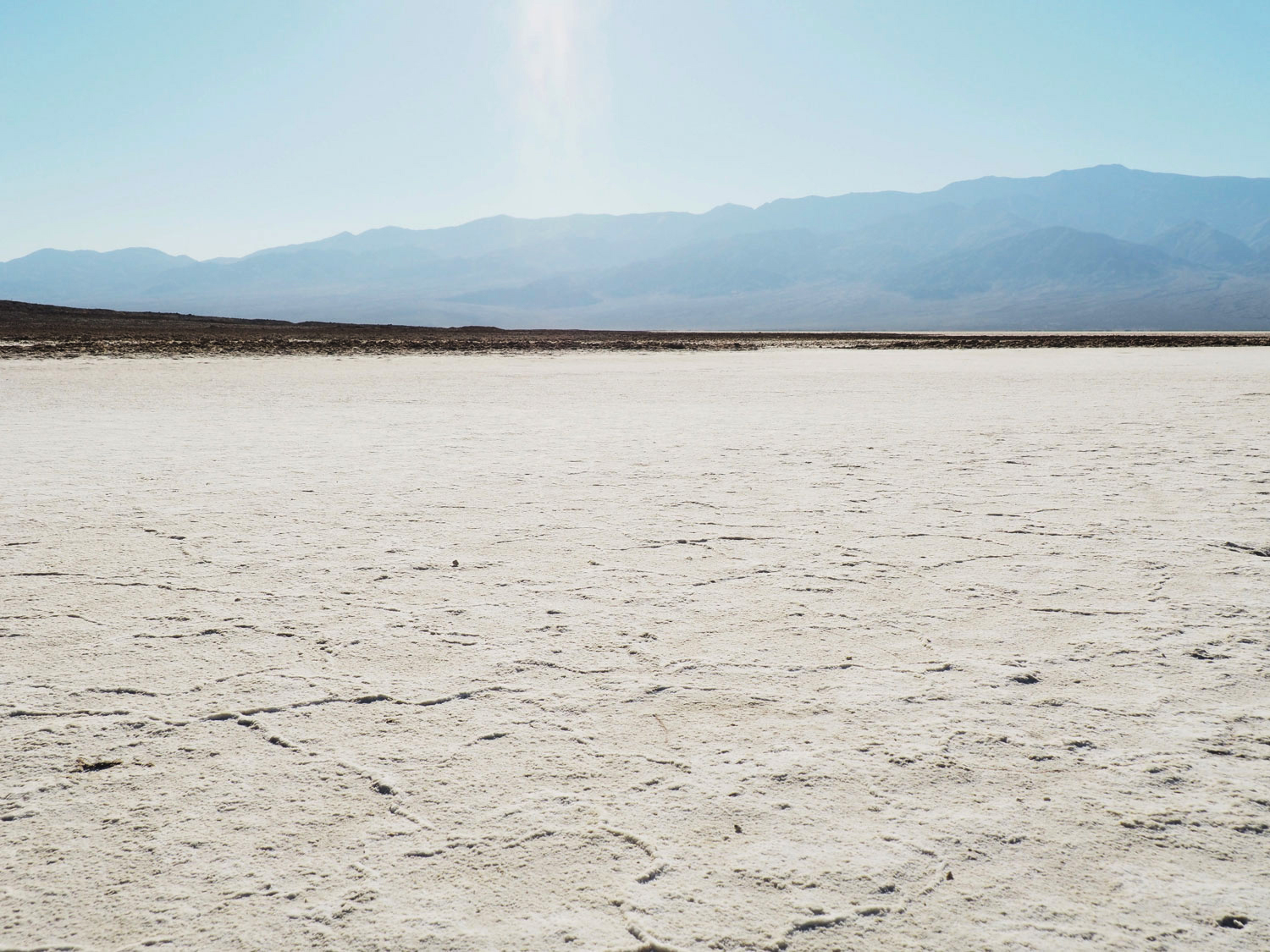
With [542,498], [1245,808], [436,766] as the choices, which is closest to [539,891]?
[436,766]

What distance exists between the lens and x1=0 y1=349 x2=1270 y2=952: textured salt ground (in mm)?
1496

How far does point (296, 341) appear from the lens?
998 inches

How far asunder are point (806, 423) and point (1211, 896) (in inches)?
276

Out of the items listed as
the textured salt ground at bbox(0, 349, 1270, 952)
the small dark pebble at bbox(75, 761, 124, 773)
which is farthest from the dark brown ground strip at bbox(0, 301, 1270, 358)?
the small dark pebble at bbox(75, 761, 124, 773)

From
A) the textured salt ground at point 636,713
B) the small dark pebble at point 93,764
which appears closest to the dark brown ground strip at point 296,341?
the textured salt ground at point 636,713

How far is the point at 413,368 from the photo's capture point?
17297 millimetres

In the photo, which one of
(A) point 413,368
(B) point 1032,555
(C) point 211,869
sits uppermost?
(A) point 413,368

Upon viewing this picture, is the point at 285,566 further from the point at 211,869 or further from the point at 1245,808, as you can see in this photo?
the point at 1245,808

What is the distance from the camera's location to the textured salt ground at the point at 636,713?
1496mm

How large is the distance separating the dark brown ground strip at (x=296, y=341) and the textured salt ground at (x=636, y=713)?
58.7 feet

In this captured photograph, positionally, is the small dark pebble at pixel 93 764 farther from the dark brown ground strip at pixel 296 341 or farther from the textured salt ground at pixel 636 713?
the dark brown ground strip at pixel 296 341

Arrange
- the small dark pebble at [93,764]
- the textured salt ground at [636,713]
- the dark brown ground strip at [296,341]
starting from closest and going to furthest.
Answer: the textured salt ground at [636,713], the small dark pebble at [93,764], the dark brown ground strip at [296,341]

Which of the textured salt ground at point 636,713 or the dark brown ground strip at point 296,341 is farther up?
the dark brown ground strip at point 296,341

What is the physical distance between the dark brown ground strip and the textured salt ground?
17882mm
